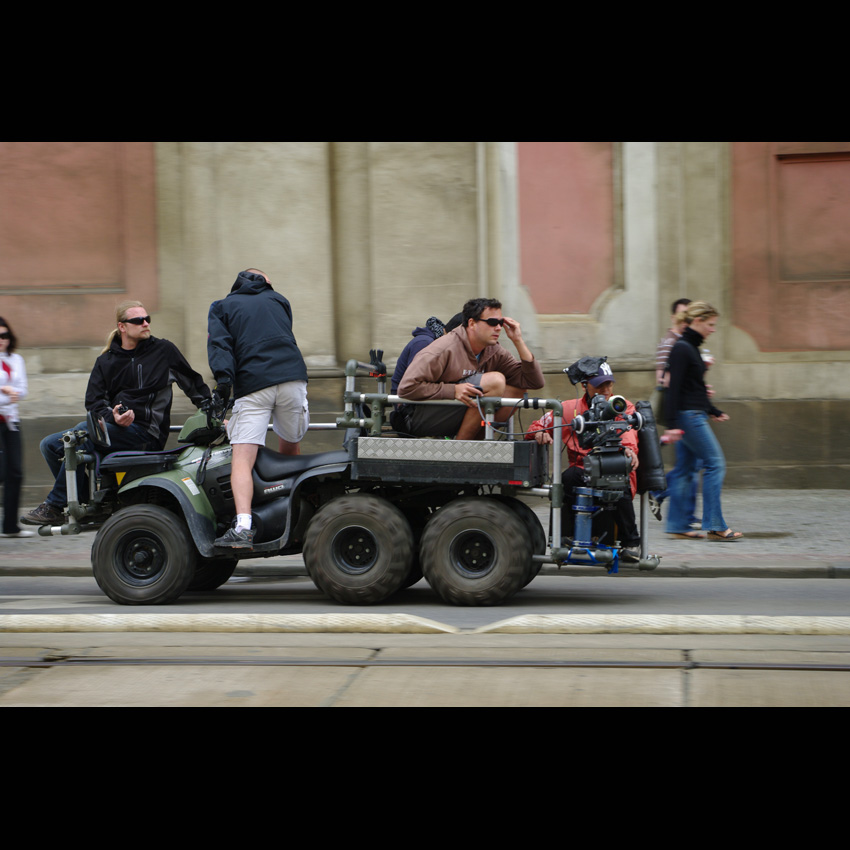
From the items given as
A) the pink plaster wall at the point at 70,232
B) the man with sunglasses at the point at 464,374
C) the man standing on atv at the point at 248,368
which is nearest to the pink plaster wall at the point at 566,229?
the pink plaster wall at the point at 70,232

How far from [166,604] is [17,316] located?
6.18 metres

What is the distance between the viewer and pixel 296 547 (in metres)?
6.90

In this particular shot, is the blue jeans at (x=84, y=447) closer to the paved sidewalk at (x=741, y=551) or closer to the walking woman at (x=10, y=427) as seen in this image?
the paved sidewalk at (x=741, y=551)

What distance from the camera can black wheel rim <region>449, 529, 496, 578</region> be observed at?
21.7 feet

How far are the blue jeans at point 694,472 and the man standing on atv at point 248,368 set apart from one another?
3.66m

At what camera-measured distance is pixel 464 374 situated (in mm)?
6844

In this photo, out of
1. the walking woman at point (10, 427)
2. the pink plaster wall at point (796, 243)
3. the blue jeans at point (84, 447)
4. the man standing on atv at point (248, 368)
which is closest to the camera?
the man standing on atv at point (248, 368)

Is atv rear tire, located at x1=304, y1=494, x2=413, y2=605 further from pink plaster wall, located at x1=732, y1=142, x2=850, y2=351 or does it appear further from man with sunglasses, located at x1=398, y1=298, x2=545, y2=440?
pink plaster wall, located at x1=732, y1=142, x2=850, y2=351

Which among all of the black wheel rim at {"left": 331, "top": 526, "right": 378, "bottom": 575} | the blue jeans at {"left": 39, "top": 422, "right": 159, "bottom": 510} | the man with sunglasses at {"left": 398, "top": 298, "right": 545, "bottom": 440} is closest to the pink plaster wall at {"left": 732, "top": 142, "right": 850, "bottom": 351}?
the man with sunglasses at {"left": 398, "top": 298, "right": 545, "bottom": 440}

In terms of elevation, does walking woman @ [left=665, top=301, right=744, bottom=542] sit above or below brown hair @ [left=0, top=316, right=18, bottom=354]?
below

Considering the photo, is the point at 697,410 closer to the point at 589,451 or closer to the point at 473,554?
the point at 589,451

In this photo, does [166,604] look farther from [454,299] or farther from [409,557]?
[454,299]

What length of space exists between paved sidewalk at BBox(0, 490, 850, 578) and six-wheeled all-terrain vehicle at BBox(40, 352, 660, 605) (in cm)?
49

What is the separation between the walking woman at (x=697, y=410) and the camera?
9.12 metres
